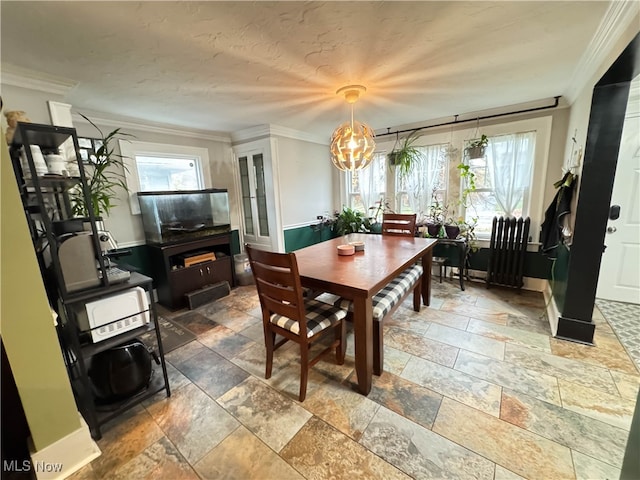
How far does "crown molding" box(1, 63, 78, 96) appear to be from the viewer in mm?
1705

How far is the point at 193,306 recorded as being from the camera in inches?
119

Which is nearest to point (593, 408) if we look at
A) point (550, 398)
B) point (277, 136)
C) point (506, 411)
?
point (550, 398)

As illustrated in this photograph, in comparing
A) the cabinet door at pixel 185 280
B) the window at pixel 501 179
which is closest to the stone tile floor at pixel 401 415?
the cabinet door at pixel 185 280

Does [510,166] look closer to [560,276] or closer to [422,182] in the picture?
[422,182]

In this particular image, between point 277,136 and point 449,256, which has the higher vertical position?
point 277,136

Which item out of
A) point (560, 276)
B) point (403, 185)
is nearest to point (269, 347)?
point (560, 276)

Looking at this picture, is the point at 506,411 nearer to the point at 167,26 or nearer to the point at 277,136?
the point at 167,26

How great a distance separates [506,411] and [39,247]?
115 inches

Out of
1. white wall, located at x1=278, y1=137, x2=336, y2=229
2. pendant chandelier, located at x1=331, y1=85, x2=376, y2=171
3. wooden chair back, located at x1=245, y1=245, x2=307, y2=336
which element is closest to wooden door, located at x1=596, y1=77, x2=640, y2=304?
pendant chandelier, located at x1=331, y1=85, x2=376, y2=171

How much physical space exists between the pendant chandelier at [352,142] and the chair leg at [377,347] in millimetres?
1395

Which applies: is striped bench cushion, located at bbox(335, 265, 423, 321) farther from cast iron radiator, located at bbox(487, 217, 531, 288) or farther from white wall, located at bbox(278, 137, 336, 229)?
white wall, located at bbox(278, 137, 336, 229)

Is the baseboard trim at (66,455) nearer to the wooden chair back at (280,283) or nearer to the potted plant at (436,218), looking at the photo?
the wooden chair back at (280,283)

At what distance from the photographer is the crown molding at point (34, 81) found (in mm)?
1705

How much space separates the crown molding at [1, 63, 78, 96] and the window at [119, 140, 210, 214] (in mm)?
1012
